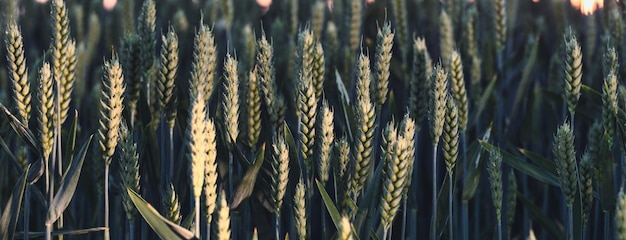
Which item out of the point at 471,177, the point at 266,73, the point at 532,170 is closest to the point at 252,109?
→ the point at 266,73

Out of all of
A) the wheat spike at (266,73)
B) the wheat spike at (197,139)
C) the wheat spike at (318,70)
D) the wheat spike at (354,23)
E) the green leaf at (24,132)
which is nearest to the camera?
the wheat spike at (197,139)

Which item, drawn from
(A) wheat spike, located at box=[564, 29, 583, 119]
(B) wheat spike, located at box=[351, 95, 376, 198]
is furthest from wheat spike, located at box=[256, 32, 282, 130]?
(A) wheat spike, located at box=[564, 29, 583, 119]

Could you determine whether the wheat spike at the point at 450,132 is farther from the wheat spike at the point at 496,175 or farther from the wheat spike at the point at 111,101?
the wheat spike at the point at 111,101

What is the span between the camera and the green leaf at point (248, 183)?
1.53 metres

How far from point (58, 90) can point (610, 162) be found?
43.3 inches

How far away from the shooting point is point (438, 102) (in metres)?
1.50

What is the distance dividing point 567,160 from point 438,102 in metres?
0.26

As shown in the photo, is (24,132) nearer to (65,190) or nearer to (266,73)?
(65,190)

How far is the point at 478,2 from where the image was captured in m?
3.03

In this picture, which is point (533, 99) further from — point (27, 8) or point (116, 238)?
point (27, 8)

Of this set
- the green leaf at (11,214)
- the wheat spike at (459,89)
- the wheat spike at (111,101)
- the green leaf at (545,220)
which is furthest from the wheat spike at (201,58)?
the green leaf at (545,220)

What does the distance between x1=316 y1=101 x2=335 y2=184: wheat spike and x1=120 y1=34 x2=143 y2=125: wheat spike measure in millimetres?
456

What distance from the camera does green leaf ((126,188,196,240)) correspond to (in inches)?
50.7

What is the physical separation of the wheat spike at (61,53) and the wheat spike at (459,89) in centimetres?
79
